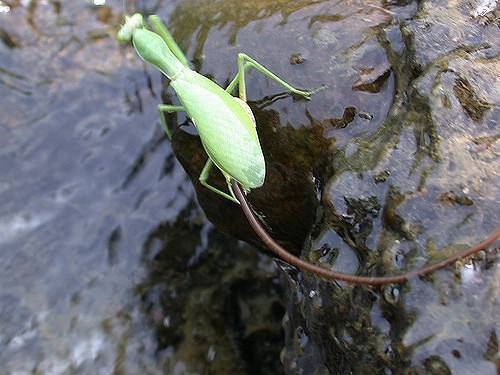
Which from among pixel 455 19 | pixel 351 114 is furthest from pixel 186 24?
pixel 455 19

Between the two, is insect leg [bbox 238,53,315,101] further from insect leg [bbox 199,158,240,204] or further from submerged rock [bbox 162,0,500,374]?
insect leg [bbox 199,158,240,204]

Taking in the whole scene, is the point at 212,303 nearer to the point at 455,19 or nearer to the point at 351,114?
the point at 351,114

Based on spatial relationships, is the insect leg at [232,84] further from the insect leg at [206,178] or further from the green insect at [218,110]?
the insect leg at [206,178]

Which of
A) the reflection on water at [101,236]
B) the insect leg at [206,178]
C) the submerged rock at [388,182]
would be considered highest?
the submerged rock at [388,182]

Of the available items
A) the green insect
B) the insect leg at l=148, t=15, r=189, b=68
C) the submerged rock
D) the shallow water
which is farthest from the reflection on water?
the insect leg at l=148, t=15, r=189, b=68

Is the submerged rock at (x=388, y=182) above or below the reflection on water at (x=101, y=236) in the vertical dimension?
above

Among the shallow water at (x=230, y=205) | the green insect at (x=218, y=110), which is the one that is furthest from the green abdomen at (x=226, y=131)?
the shallow water at (x=230, y=205)
